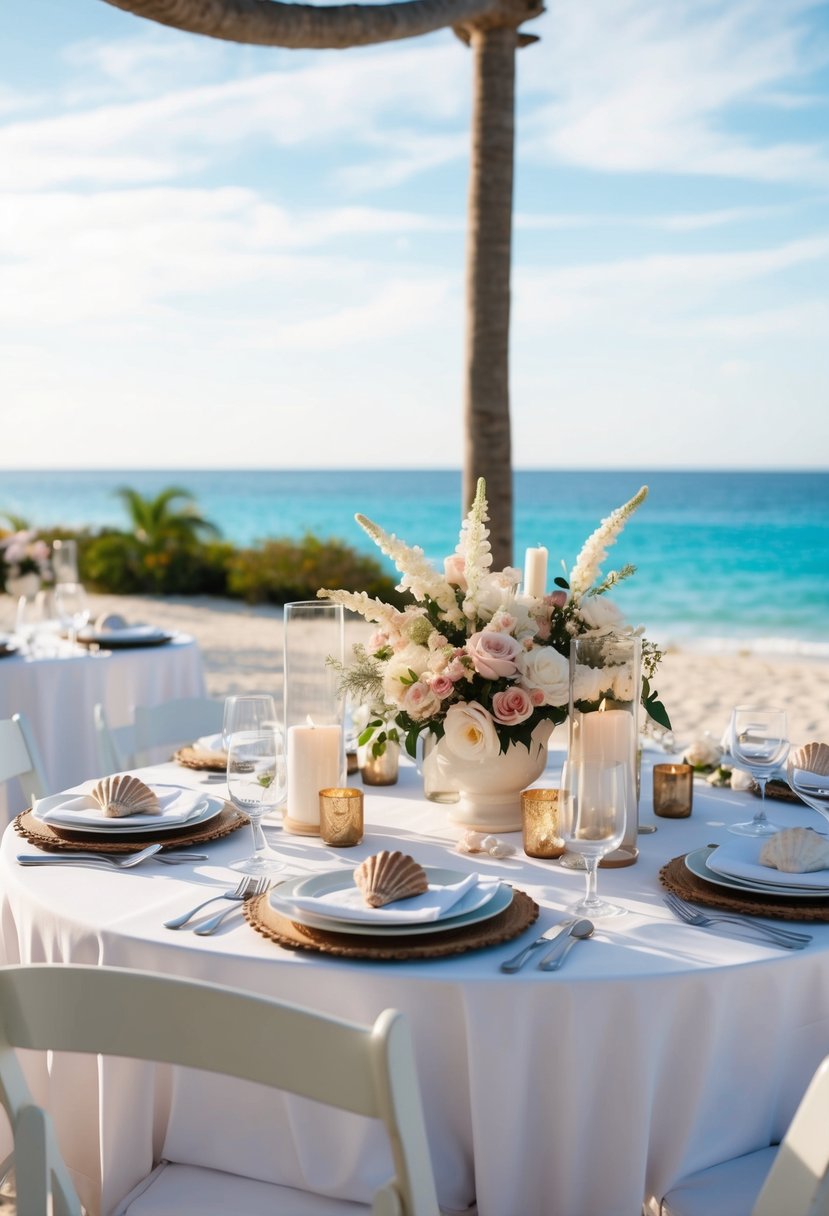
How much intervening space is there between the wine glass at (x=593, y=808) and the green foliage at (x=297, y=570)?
587 inches

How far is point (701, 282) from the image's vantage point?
A: 36.0 meters

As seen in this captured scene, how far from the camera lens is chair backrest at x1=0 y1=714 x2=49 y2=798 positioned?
9.46 feet

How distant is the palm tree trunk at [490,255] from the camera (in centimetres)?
496

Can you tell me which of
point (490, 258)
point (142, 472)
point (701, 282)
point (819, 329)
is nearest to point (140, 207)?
point (701, 282)

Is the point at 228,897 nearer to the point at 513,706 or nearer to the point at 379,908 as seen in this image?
the point at 379,908

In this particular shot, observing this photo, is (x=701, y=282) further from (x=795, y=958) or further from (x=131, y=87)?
(x=795, y=958)

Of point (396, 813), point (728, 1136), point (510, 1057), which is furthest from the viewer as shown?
point (396, 813)

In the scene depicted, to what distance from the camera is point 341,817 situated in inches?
88.2

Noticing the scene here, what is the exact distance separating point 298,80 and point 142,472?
52.1 metres

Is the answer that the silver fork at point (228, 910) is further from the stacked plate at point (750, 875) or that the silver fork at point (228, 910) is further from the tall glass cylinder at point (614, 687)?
the stacked plate at point (750, 875)

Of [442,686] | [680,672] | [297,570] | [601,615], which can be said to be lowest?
[680,672]

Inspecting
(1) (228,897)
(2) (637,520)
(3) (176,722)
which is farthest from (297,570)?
(2) (637,520)

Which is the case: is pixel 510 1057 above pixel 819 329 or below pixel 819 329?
below

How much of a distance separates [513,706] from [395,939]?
0.62 metres
